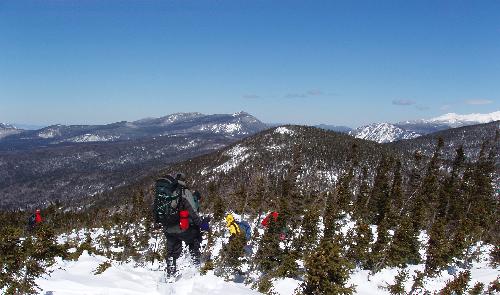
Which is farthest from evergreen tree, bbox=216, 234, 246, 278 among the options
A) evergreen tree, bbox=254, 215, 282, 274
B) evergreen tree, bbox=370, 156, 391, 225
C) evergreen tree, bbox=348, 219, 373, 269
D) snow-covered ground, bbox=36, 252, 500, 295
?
evergreen tree, bbox=370, 156, 391, 225

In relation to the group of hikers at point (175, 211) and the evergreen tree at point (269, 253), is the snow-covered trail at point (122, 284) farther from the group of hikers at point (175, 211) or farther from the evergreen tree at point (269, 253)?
the evergreen tree at point (269, 253)

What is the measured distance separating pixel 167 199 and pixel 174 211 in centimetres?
62

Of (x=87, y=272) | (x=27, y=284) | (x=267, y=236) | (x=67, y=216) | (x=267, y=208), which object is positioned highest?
(x=27, y=284)

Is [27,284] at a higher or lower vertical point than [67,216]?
higher

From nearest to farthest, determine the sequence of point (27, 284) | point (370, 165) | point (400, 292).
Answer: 1. point (27, 284)
2. point (400, 292)
3. point (370, 165)

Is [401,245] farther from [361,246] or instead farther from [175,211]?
[175,211]

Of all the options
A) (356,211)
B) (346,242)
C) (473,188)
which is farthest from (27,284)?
(473,188)

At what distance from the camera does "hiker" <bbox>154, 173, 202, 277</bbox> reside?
1491cm

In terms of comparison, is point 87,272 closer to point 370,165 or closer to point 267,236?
point 267,236

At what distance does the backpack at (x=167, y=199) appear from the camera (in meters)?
14.9

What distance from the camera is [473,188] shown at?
62875 mm

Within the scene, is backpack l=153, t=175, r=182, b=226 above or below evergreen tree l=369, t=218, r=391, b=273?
above

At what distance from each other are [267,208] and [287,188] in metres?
6.39

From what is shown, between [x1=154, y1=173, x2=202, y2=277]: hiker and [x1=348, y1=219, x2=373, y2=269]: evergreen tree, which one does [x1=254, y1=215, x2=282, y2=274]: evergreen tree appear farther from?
[x1=154, y1=173, x2=202, y2=277]: hiker
